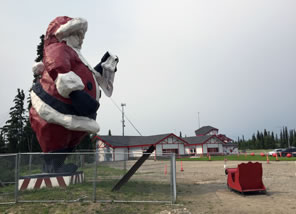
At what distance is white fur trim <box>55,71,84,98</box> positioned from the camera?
23.5ft

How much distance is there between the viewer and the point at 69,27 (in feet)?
27.7

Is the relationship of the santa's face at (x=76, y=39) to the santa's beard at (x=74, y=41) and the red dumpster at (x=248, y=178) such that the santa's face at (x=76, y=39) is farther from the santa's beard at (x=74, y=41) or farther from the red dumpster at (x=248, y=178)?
the red dumpster at (x=248, y=178)

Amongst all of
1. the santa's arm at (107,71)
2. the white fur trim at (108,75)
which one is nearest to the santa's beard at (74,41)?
the santa's arm at (107,71)

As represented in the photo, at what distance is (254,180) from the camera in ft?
26.2

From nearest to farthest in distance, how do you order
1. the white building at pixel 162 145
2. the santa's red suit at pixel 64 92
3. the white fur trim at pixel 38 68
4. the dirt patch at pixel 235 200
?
the dirt patch at pixel 235 200
the santa's red suit at pixel 64 92
the white fur trim at pixel 38 68
the white building at pixel 162 145

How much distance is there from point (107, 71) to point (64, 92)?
2.97m

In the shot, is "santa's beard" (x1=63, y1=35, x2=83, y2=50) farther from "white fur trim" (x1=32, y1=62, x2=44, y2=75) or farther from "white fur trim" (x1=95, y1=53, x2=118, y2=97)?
"white fur trim" (x1=32, y1=62, x2=44, y2=75)

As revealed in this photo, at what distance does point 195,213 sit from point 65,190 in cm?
406

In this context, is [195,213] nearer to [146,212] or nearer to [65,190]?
[146,212]

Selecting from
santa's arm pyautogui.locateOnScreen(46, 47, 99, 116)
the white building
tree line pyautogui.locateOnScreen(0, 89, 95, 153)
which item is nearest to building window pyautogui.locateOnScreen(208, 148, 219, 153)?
the white building

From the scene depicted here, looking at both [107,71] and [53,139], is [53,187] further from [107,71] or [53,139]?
[107,71]

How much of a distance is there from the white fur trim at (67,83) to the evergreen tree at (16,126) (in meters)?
Answer: 19.4

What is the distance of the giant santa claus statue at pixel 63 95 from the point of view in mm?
7402

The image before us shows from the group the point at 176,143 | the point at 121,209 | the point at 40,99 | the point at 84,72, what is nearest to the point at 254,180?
the point at 121,209
